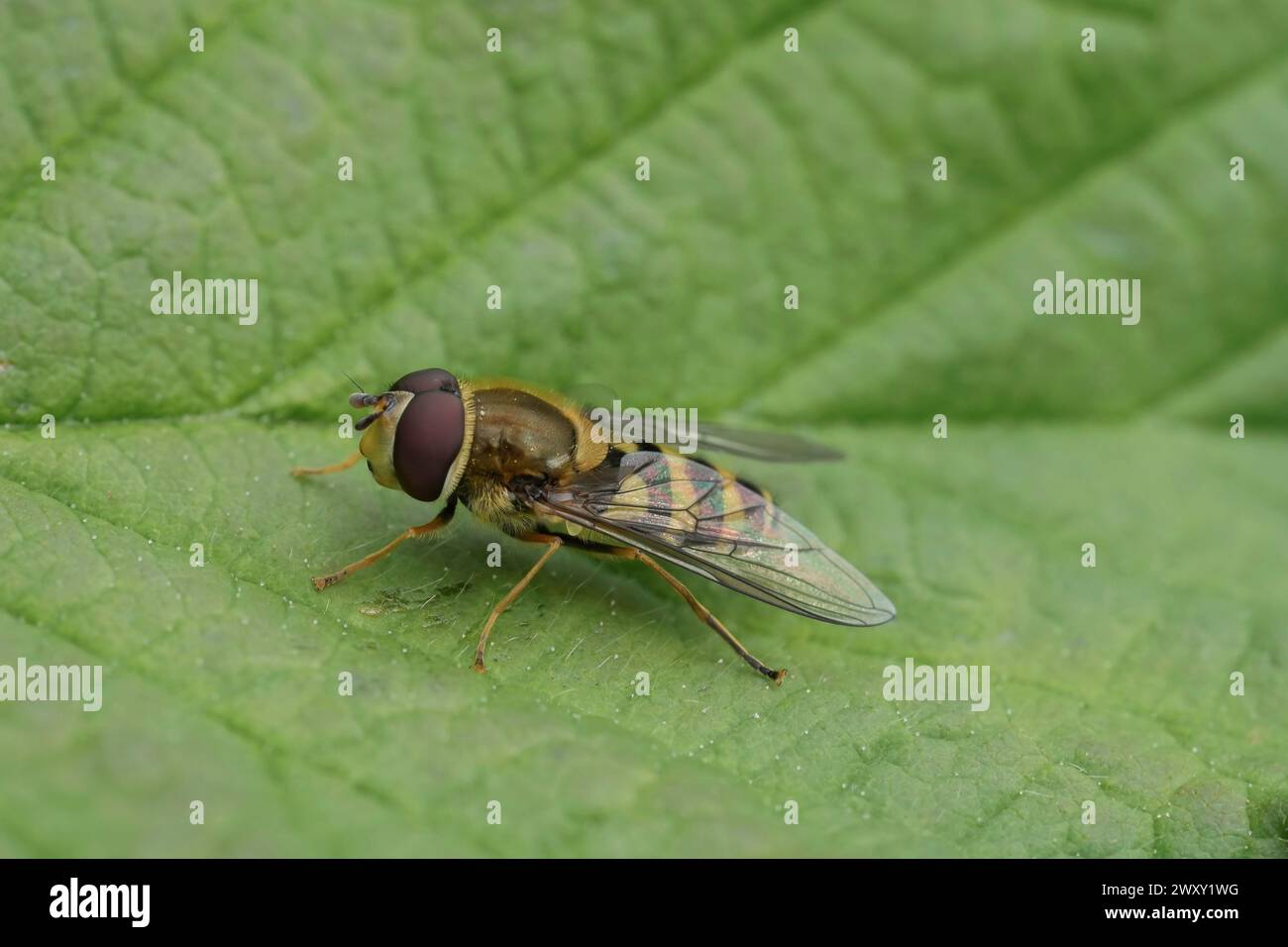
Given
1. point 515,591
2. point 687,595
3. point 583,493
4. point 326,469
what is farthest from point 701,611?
point 326,469

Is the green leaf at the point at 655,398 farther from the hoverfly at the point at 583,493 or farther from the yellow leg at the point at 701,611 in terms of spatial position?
the hoverfly at the point at 583,493

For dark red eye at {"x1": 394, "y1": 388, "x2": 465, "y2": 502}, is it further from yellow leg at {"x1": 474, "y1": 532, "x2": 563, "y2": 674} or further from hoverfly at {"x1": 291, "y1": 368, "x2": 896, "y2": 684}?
yellow leg at {"x1": 474, "y1": 532, "x2": 563, "y2": 674}

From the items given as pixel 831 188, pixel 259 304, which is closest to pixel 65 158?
pixel 259 304

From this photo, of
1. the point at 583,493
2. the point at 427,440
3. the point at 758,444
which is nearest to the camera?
the point at 427,440

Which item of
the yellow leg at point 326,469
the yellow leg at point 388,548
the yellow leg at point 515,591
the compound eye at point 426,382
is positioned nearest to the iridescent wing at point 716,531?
the yellow leg at point 515,591

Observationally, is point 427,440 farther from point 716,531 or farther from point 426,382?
point 716,531

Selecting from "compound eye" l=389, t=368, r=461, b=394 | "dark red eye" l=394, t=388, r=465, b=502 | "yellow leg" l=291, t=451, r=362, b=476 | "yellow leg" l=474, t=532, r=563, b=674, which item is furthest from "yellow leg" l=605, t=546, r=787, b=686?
"yellow leg" l=291, t=451, r=362, b=476

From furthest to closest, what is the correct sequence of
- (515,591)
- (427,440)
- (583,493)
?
(583,493) → (515,591) → (427,440)
